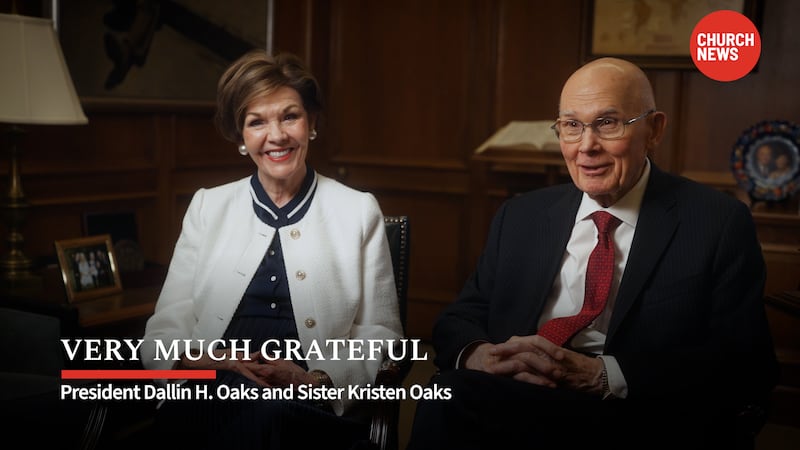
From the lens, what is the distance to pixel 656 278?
176 cm

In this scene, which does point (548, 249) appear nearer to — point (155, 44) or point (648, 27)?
point (155, 44)

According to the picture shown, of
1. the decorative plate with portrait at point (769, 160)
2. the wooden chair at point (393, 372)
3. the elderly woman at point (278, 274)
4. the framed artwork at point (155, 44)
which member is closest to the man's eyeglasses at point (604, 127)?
A: the elderly woman at point (278, 274)

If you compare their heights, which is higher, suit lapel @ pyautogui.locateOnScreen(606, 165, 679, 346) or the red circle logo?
the red circle logo

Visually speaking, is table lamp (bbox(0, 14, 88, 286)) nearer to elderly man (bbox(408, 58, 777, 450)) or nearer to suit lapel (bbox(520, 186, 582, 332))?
elderly man (bbox(408, 58, 777, 450))

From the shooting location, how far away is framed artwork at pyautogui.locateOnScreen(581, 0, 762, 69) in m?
3.61

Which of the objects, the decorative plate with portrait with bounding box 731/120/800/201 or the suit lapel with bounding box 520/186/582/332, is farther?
the decorative plate with portrait with bounding box 731/120/800/201

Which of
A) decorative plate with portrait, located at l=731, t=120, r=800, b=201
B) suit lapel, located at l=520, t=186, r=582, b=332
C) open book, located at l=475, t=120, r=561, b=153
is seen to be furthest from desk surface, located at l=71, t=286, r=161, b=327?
decorative plate with portrait, located at l=731, t=120, r=800, b=201

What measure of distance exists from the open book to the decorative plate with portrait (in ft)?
2.38

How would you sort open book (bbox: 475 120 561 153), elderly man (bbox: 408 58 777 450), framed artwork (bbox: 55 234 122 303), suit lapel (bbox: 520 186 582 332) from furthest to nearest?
open book (bbox: 475 120 561 153) → framed artwork (bbox: 55 234 122 303) → suit lapel (bbox: 520 186 582 332) → elderly man (bbox: 408 58 777 450)

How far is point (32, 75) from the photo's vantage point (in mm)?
2314

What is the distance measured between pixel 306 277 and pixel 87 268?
2.79 ft

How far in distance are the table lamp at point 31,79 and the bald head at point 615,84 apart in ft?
4.85

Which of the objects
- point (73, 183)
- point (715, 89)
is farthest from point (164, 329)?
point (715, 89)

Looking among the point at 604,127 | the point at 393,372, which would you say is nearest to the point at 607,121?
the point at 604,127
